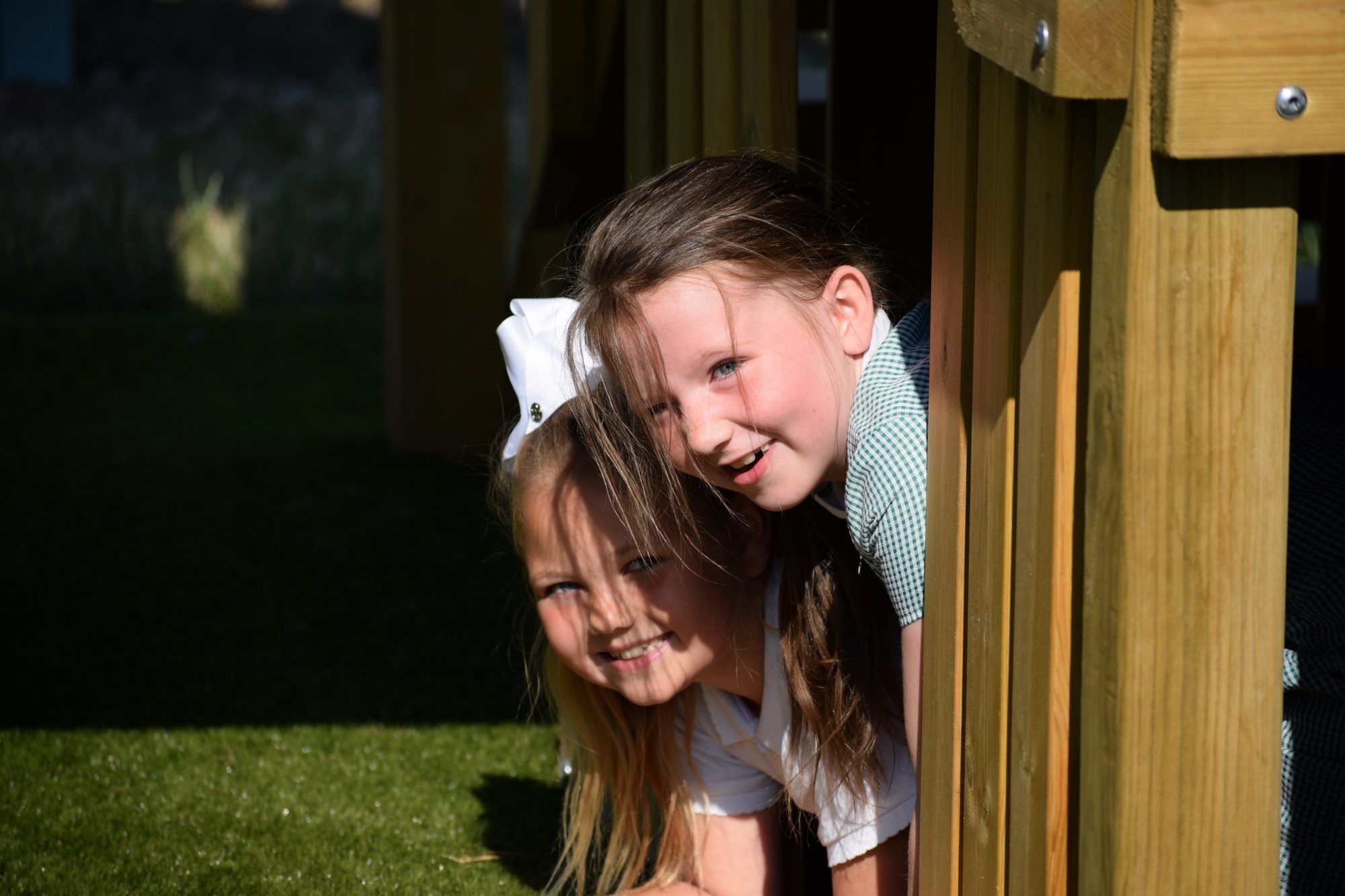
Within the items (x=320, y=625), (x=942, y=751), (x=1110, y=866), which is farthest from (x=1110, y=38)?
(x=320, y=625)

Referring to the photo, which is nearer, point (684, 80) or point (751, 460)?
point (751, 460)

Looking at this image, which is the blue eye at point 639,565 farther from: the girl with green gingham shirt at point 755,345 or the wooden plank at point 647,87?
the wooden plank at point 647,87

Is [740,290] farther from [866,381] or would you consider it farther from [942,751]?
[942,751]

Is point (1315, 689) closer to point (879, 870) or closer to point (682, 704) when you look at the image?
point (879, 870)

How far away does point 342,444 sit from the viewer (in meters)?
6.18

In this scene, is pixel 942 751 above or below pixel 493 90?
below

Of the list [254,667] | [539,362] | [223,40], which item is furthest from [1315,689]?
[223,40]

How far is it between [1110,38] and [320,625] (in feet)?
10.5

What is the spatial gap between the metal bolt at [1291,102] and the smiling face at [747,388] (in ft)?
2.67

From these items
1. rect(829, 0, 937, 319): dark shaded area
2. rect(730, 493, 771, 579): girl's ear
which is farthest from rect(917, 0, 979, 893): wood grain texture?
rect(829, 0, 937, 319): dark shaded area

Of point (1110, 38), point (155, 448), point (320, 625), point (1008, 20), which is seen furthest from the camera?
point (155, 448)

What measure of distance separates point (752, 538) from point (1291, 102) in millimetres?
1164

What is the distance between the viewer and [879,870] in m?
2.04

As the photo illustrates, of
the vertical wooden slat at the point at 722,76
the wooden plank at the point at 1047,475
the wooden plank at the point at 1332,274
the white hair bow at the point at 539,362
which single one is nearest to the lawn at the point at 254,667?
the white hair bow at the point at 539,362
